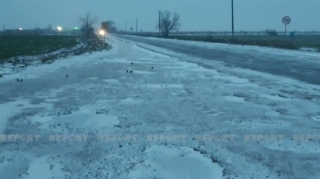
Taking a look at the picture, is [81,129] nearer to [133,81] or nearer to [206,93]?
[206,93]

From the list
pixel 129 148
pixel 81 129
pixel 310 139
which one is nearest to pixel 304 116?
pixel 310 139

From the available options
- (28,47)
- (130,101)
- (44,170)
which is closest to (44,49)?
(28,47)

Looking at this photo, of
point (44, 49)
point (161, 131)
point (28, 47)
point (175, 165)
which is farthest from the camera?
point (28, 47)

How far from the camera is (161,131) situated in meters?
8.30

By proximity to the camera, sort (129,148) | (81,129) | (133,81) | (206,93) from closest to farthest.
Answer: (129,148), (81,129), (206,93), (133,81)

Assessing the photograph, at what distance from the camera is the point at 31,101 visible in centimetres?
1179

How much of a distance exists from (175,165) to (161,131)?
1930 mm

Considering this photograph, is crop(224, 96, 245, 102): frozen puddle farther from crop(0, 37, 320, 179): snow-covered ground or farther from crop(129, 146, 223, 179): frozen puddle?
crop(129, 146, 223, 179): frozen puddle

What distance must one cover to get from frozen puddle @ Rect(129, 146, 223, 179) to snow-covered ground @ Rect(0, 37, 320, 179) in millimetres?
16

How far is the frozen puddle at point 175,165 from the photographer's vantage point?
5977mm

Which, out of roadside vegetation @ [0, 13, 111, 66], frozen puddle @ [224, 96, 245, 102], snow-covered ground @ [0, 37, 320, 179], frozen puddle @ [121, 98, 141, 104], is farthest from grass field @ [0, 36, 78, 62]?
frozen puddle @ [224, 96, 245, 102]

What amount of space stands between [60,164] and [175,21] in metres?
106

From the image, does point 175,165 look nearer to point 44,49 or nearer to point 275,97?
point 275,97

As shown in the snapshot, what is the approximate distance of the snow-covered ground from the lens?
623 centimetres
